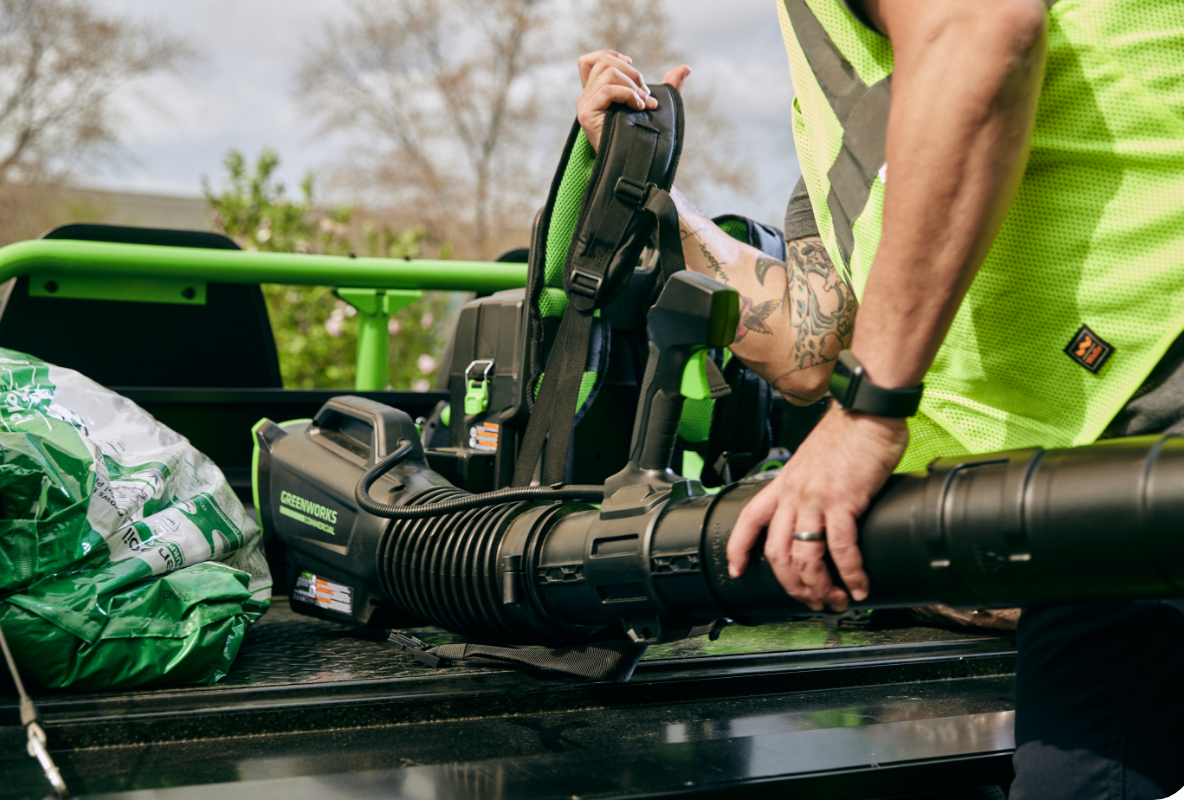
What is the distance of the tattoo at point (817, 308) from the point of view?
1917 millimetres

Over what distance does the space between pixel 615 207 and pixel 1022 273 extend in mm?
824

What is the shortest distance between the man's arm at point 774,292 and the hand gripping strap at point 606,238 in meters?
0.07

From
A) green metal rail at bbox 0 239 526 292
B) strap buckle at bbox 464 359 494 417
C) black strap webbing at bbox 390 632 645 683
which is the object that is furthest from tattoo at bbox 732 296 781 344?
green metal rail at bbox 0 239 526 292

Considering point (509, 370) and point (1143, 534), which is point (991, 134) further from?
point (509, 370)

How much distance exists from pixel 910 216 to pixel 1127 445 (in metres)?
0.32

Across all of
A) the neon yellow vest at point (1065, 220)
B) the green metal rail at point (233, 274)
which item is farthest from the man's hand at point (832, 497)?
the green metal rail at point (233, 274)

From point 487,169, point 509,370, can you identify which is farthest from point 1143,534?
point 487,169

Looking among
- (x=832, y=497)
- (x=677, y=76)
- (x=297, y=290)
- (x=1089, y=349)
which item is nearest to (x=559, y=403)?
(x=677, y=76)

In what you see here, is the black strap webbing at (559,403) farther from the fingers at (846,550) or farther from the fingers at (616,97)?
the fingers at (846,550)

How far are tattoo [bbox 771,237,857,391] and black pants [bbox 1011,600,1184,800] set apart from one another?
31.4 inches

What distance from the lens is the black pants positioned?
1207 mm

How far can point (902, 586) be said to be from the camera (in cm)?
107

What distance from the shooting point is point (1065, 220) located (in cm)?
115

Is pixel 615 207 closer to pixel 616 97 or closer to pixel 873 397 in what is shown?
pixel 616 97
